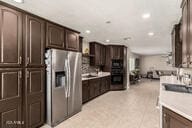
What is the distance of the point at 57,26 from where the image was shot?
3.42 meters

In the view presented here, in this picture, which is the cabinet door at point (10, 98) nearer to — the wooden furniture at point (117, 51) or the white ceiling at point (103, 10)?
the white ceiling at point (103, 10)

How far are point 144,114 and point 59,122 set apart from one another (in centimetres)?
228

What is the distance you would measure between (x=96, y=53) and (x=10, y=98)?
4.50 metres

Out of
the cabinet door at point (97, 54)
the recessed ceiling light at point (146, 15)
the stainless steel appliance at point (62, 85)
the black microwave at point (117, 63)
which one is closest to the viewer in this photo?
the recessed ceiling light at point (146, 15)

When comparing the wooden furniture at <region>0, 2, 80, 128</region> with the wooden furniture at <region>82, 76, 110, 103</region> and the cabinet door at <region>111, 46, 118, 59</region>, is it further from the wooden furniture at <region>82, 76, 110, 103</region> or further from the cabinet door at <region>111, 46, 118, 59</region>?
the cabinet door at <region>111, 46, 118, 59</region>

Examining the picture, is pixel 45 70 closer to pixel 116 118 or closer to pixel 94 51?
pixel 116 118

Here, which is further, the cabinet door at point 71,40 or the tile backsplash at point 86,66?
the tile backsplash at point 86,66

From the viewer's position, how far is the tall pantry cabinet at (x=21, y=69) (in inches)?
88.6

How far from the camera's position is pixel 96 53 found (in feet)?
21.1

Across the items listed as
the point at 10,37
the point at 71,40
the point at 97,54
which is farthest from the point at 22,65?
the point at 97,54

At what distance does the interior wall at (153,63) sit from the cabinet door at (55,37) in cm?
1243

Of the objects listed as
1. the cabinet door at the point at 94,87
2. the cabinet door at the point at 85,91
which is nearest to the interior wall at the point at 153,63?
the cabinet door at the point at 94,87

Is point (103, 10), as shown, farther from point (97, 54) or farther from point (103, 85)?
point (103, 85)

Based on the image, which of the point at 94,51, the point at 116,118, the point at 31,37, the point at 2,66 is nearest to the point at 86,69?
the point at 94,51
